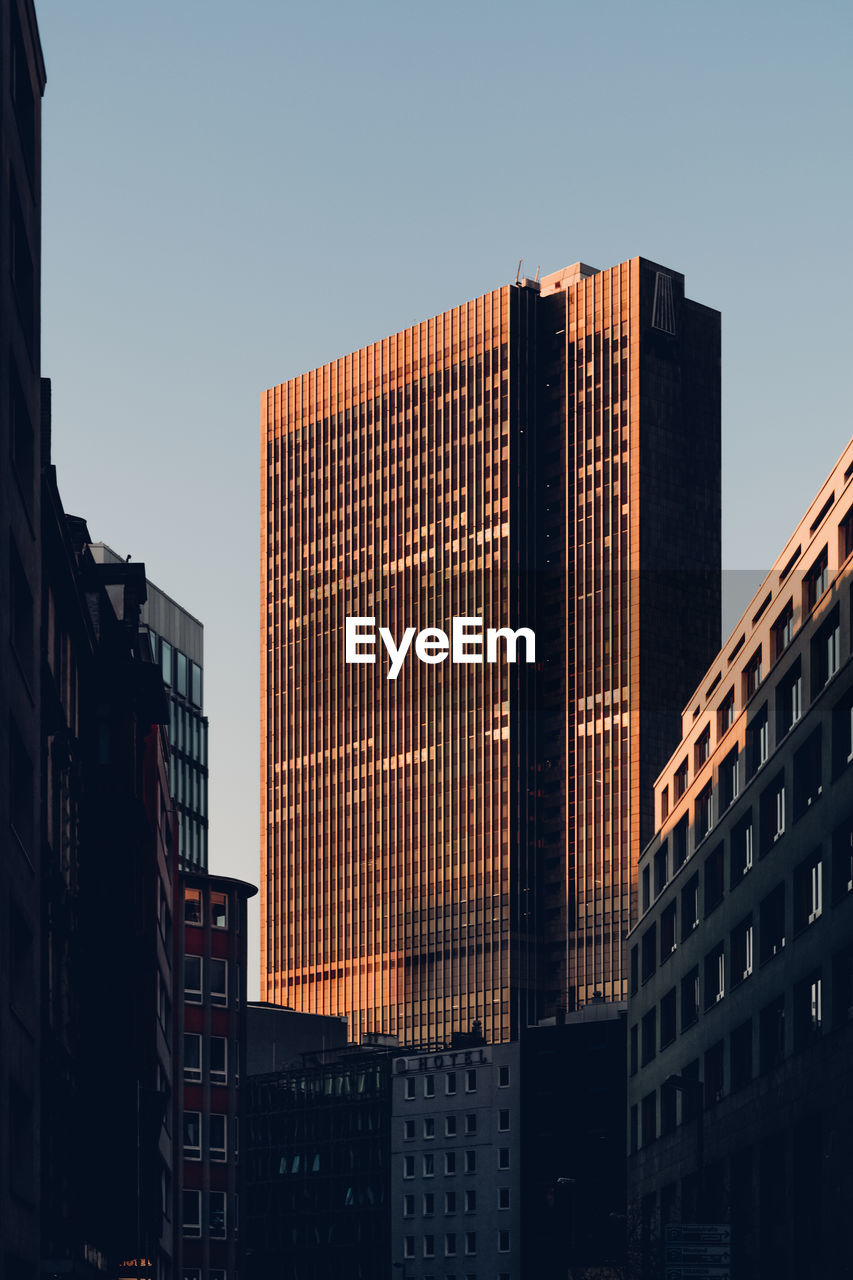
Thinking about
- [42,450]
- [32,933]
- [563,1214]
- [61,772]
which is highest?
[42,450]

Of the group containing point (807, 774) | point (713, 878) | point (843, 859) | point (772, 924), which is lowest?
point (772, 924)

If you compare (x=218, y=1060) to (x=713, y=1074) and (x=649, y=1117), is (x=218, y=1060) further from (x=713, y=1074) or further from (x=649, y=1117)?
(x=713, y=1074)

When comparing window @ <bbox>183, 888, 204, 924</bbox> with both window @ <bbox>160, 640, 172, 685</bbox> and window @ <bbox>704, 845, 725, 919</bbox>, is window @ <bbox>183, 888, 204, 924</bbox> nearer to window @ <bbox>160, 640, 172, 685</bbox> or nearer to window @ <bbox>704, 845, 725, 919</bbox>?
window @ <bbox>704, 845, 725, 919</bbox>

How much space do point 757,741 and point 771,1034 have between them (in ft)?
38.9

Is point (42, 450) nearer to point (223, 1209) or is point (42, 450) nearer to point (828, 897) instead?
point (828, 897)

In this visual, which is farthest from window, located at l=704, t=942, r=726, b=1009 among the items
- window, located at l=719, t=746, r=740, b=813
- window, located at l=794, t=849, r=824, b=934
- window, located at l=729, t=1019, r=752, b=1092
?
window, located at l=794, t=849, r=824, b=934

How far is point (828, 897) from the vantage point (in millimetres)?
69812

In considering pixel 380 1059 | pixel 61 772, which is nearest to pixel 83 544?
pixel 61 772

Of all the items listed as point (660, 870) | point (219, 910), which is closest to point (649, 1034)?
point (660, 870)

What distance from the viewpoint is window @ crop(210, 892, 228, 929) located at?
12988 cm

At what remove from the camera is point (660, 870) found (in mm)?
110500

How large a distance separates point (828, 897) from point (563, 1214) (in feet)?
295

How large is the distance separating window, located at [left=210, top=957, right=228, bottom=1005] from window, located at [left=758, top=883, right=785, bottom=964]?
5349 centimetres

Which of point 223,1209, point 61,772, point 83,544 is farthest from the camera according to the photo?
point 223,1209
